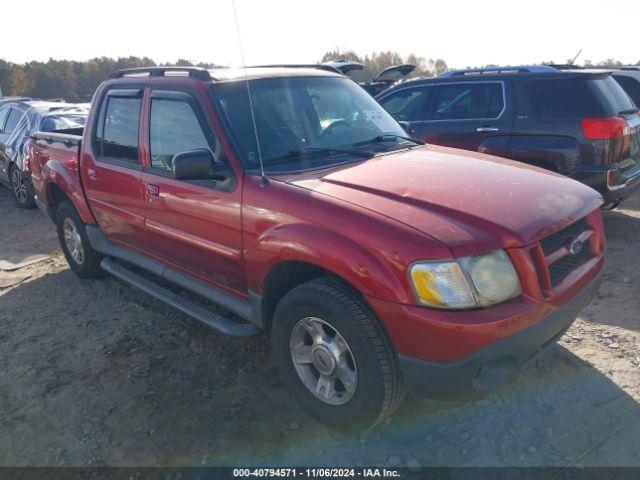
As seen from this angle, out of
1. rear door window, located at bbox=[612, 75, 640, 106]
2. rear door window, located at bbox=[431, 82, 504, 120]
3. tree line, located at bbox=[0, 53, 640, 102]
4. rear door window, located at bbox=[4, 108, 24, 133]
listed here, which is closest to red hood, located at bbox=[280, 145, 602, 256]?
rear door window, located at bbox=[431, 82, 504, 120]

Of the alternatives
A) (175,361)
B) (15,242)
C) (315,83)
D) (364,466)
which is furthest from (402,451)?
(15,242)

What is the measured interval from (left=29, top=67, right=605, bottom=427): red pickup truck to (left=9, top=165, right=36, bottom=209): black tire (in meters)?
5.31

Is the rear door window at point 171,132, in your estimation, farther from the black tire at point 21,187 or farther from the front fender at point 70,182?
the black tire at point 21,187

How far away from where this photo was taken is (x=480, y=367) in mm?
2301

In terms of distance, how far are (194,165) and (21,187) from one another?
7420mm

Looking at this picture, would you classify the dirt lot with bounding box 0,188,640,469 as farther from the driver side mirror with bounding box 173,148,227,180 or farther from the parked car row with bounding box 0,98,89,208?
the parked car row with bounding box 0,98,89,208

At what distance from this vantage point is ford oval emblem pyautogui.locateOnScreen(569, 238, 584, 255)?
104 inches

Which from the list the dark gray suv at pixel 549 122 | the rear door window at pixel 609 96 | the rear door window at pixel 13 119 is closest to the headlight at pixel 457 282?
the dark gray suv at pixel 549 122

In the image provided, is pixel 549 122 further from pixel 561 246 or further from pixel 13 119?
pixel 13 119

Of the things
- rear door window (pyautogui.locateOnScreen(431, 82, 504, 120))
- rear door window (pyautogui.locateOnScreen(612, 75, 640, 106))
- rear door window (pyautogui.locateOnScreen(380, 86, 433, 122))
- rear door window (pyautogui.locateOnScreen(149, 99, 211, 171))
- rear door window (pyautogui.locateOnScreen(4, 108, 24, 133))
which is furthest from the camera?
rear door window (pyautogui.locateOnScreen(4, 108, 24, 133))

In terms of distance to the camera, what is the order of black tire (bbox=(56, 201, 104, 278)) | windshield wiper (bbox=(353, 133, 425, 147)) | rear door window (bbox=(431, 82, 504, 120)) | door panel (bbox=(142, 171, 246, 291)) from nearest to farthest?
door panel (bbox=(142, 171, 246, 291)), windshield wiper (bbox=(353, 133, 425, 147)), black tire (bbox=(56, 201, 104, 278)), rear door window (bbox=(431, 82, 504, 120))

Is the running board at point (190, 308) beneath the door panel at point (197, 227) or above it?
beneath

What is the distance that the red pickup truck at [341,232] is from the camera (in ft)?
7.52

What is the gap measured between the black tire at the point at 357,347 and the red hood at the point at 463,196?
1.58ft
